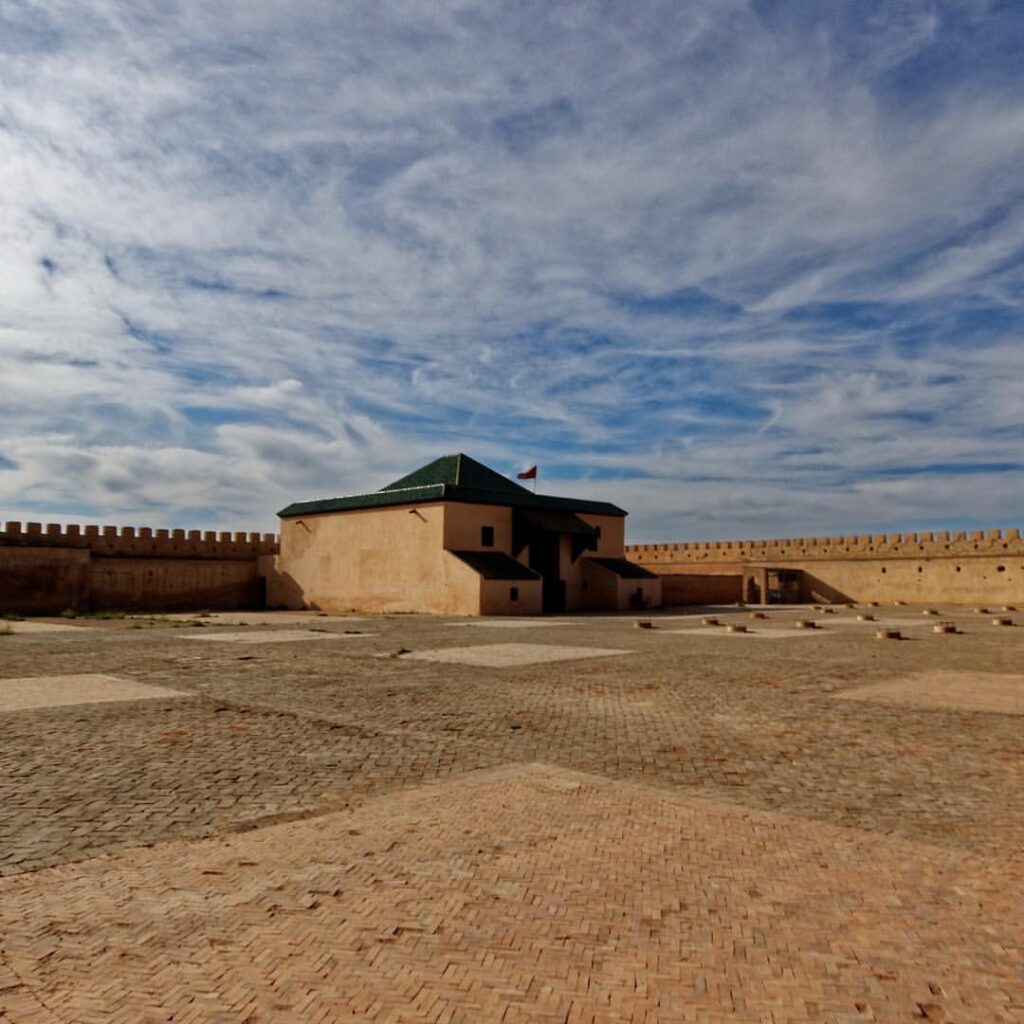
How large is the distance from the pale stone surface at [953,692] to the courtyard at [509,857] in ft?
0.43

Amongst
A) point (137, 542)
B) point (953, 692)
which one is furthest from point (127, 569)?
point (953, 692)

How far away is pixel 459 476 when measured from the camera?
36.4 metres

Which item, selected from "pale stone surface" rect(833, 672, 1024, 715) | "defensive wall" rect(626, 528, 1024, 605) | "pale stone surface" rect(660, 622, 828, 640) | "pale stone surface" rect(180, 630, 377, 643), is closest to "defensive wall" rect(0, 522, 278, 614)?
"pale stone surface" rect(180, 630, 377, 643)

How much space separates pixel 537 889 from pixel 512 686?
6708 mm

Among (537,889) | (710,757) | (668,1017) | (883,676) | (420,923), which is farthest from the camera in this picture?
(883,676)

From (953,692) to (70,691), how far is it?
37.2 ft

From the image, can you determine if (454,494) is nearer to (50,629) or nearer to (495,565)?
(495,565)

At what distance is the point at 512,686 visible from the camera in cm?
1036

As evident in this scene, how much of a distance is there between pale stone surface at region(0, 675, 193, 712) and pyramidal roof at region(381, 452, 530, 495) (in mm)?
→ 25538

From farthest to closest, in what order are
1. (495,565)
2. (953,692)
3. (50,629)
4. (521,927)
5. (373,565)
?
1. (373,565)
2. (495,565)
3. (50,629)
4. (953,692)
5. (521,927)

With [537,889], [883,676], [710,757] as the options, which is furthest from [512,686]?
[537,889]

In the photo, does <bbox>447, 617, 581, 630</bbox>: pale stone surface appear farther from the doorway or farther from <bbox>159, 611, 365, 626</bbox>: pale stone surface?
the doorway

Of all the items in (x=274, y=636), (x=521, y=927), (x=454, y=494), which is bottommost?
(x=521, y=927)

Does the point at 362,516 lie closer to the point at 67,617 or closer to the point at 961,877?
the point at 67,617
